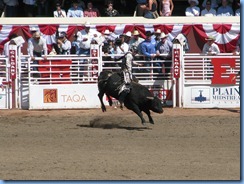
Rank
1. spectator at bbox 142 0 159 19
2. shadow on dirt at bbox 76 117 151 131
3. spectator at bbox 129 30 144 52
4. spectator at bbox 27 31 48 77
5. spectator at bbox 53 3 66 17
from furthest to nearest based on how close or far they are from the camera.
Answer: spectator at bbox 53 3 66 17 → spectator at bbox 142 0 159 19 → spectator at bbox 129 30 144 52 → spectator at bbox 27 31 48 77 → shadow on dirt at bbox 76 117 151 131

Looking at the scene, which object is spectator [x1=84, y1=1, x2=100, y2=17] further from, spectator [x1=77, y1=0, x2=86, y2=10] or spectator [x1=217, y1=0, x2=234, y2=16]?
spectator [x1=217, y1=0, x2=234, y2=16]

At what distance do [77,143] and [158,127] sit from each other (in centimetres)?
241

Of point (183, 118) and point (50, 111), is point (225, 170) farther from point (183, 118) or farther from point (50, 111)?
point (50, 111)

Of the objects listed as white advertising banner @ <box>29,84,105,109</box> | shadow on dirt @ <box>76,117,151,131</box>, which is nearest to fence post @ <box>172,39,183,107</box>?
white advertising banner @ <box>29,84,105,109</box>

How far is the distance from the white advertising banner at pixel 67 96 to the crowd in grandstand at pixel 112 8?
3.77 metres

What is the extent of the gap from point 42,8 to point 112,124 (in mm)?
7777

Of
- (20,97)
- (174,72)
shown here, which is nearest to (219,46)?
(174,72)

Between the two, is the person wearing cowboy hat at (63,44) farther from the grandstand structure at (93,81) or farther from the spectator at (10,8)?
the spectator at (10,8)

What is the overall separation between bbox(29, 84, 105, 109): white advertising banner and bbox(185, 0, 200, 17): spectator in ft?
15.3

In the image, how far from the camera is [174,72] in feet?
62.0

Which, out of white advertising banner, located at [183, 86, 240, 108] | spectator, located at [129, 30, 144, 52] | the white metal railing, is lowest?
white advertising banner, located at [183, 86, 240, 108]

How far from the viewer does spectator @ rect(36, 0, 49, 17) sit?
22.9 metres

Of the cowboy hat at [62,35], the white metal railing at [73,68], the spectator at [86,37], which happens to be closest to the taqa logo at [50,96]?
Result: the white metal railing at [73,68]

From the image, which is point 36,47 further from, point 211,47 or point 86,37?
point 211,47
